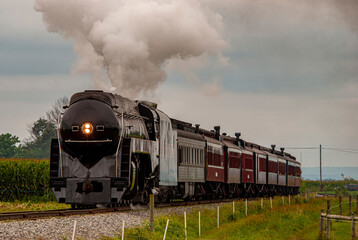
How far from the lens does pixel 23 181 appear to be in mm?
37688

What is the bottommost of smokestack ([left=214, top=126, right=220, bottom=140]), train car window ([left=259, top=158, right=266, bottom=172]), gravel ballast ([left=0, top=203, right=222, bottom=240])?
gravel ballast ([left=0, top=203, right=222, bottom=240])

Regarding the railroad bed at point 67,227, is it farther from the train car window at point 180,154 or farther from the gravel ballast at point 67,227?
the train car window at point 180,154

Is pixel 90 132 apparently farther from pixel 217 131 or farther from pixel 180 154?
pixel 217 131

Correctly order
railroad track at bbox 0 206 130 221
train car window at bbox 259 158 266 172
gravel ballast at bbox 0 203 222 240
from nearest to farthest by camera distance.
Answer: gravel ballast at bbox 0 203 222 240, railroad track at bbox 0 206 130 221, train car window at bbox 259 158 266 172

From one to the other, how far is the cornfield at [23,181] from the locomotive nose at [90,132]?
16.8 meters

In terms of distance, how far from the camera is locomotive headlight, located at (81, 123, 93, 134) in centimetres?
2103

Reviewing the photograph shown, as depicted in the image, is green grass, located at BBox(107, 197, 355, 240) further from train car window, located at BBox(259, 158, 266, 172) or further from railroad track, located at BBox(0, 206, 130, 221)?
train car window, located at BBox(259, 158, 266, 172)

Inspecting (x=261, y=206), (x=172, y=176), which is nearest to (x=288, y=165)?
(x=261, y=206)

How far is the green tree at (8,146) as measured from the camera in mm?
106875

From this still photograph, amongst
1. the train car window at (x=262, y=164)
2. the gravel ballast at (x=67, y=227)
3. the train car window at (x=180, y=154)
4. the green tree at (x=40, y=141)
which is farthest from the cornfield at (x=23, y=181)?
the green tree at (x=40, y=141)

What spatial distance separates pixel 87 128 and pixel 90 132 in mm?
187

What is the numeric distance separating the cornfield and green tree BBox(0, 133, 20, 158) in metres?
70.8

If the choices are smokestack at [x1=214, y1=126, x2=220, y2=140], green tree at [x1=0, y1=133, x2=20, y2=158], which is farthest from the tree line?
smokestack at [x1=214, y1=126, x2=220, y2=140]

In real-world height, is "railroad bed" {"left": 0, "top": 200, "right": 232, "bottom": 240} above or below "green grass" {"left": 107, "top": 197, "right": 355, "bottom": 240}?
above
